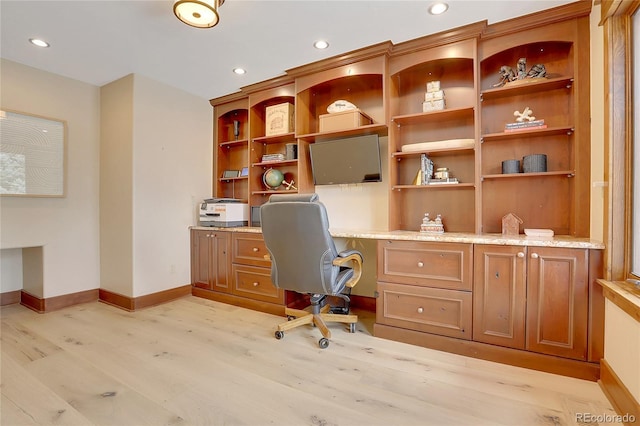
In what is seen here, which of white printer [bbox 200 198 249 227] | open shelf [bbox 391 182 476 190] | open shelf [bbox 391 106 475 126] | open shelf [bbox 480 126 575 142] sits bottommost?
white printer [bbox 200 198 249 227]

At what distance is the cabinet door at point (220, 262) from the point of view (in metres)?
3.36

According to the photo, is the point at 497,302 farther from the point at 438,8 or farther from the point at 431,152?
the point at 438,8

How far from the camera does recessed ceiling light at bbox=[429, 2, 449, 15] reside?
2.10m

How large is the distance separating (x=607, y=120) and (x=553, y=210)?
0.81m

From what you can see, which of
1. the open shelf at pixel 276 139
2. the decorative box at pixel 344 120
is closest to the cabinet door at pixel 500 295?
the decorative box at pixel 344 120

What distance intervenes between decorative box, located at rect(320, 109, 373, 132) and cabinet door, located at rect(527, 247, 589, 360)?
182 cm

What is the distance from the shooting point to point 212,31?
Result: 2.42 m

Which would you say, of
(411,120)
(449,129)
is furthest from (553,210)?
(411,120)

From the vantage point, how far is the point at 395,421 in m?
1.47

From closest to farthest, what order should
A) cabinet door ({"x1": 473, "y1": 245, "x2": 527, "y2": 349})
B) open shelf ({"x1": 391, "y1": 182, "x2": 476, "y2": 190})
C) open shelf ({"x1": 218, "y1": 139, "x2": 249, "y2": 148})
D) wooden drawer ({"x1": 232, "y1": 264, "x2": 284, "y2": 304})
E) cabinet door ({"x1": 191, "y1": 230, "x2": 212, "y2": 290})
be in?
1. cabinet door ({"x1": 473, "y1": 245, "x2": 527, "y2": 349})
2. open shelf ({"x1": 391, "y1": 182, "x2": 476, "y2": 190})
3. wooden drawer ({"x1": 232, "y1": 264, "x2": 284, "y2": 304})
4. cabinet door ({"x1": 191, "y1": 230, "x2": 212, "y2": 290})
5. open shelf ({"x1": 218, "y1": 139, "x2": 249, "y2": 148})

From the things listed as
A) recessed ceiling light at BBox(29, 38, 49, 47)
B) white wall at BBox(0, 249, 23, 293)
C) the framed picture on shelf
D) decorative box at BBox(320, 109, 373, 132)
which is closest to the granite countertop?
decorative box at BBox(320, 109, 373, 132)

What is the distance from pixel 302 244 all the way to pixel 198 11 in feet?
5.68

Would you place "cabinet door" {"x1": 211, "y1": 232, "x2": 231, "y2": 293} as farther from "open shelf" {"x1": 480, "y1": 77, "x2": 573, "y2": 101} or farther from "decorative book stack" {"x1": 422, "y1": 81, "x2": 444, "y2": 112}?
"open shelf" {"x1": 480, "y1": 77, "x2": 573, "y2": 101}

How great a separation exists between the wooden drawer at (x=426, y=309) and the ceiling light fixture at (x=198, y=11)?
235 cm
